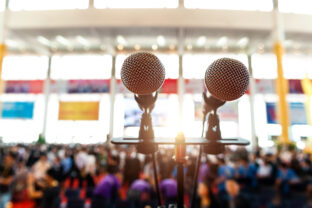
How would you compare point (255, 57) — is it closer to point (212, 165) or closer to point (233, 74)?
point (212, 165)

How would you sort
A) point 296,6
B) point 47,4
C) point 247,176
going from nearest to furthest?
point 247,176 → point 47,4 → point 296,6

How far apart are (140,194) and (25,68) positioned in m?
13.6

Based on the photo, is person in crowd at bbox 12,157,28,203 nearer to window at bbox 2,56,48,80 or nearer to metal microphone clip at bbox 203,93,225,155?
metal microphone clip at bbox 203,93,225,155

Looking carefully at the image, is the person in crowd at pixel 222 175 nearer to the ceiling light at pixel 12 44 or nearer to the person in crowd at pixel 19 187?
the person in crowd at pixel 19 187

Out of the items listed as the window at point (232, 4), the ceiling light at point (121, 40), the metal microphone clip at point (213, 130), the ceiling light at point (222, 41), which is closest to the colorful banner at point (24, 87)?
the ceiling light at point (121, 40)

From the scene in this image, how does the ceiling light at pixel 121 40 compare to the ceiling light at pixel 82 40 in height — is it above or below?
below

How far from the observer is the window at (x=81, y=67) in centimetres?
1381

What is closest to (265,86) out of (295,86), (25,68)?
(295,86)

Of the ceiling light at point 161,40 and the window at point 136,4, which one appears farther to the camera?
the ceiling light at point 161,40

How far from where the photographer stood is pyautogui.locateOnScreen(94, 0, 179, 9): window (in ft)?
31.7

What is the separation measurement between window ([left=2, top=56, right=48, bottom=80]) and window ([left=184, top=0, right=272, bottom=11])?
975cm

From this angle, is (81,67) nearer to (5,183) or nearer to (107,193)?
(5,183)

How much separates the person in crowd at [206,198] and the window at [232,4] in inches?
323

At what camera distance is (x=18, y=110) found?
43.2 ft
